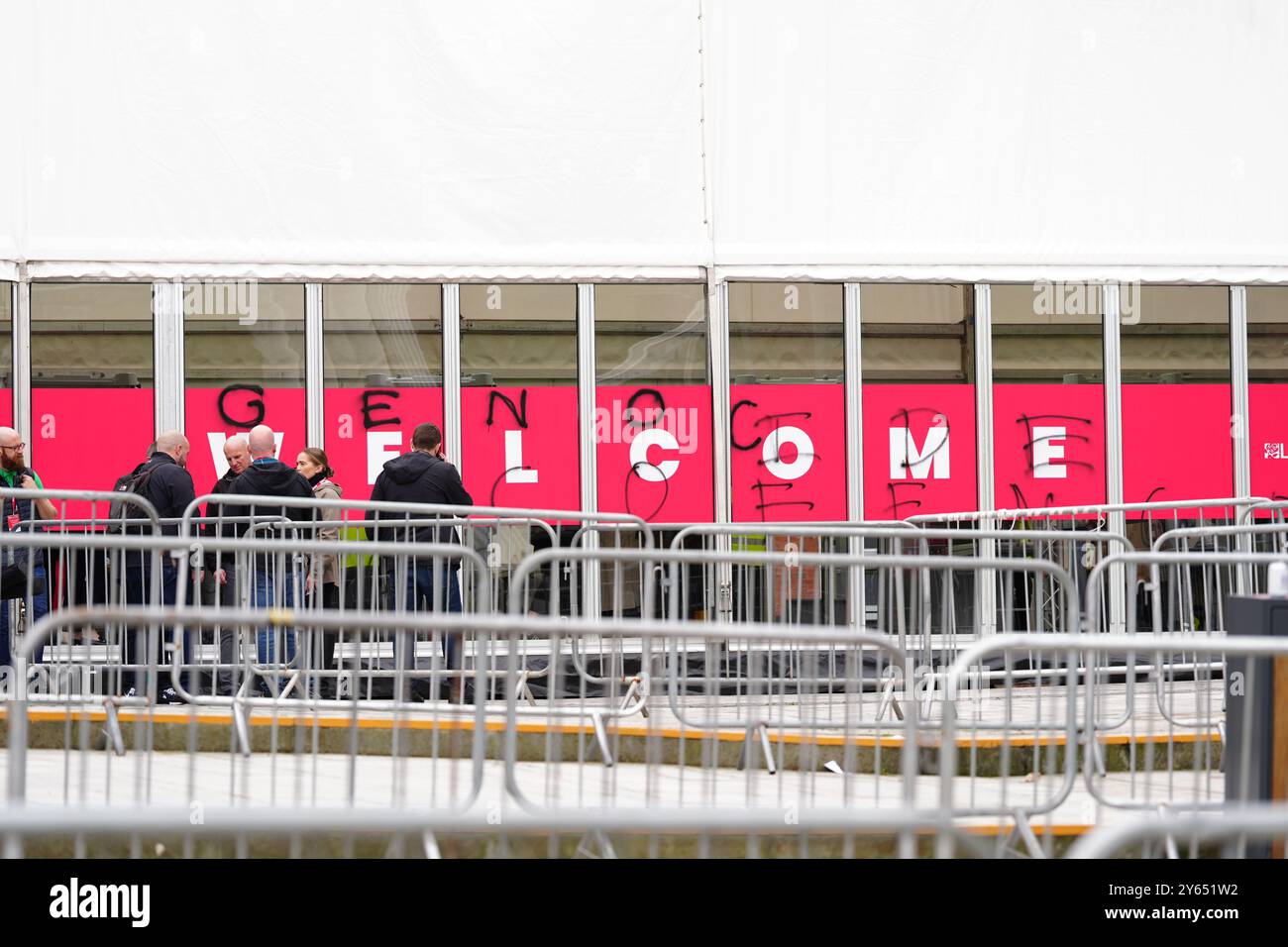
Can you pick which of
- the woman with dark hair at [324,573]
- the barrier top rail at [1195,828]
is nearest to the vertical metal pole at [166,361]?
the woman with dark hair at [324,573]

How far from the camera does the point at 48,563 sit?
316 inches

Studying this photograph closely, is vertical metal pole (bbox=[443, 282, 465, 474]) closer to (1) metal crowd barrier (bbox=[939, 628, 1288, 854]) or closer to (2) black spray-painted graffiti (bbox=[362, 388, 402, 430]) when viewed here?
(2) black spray-painted graffiti (bbox=[362, 388, 402, 430])

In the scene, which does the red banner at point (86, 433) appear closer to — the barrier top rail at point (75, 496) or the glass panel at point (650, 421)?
the glass panel at point (650, 421)

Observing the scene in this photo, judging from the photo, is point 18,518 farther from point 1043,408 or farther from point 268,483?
point 1043,408

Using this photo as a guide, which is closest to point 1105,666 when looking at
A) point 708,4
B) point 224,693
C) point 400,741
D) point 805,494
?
point 400,741

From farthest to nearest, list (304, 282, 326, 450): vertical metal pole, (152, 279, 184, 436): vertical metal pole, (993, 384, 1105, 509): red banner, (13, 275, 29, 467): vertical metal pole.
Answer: (993, 384, 1105, 509): red banner < (304, 282, 326, 450): vertical metal pole < (152, 279, 184, 436): vertical metal pole < (13, 275, 29, 467): vertical metal pole

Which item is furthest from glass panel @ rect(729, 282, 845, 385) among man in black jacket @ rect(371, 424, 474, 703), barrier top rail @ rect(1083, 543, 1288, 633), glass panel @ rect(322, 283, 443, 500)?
barrier top rail @ rect(1083, 543, 1288, 633)

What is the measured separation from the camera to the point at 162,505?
32.2 feet

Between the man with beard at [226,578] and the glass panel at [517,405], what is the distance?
259 cm

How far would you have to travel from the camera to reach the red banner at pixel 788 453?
42.9ft

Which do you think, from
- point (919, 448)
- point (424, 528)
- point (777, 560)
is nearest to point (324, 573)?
point (424, 528)

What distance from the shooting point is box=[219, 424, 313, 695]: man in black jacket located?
8000mm

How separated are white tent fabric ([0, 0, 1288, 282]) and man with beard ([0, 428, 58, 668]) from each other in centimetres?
341

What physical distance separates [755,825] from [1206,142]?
482 inches
